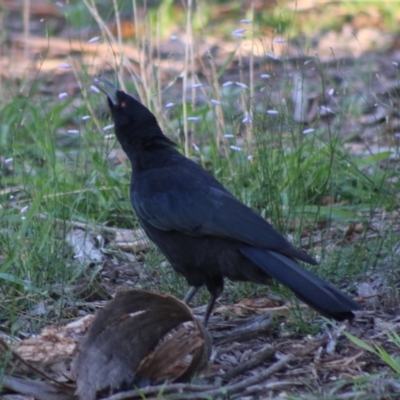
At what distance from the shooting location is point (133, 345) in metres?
3.80

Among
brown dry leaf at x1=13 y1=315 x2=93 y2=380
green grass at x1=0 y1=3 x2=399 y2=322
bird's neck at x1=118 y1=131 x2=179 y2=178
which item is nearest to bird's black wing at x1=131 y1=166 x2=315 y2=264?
bird's neck at x1=118 y1=131 x2=179 y2=178

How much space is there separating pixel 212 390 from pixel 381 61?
688 cm

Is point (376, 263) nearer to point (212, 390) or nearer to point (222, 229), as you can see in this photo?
point (222, 229)

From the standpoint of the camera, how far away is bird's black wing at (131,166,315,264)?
14.3 ft

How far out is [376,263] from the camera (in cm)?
505

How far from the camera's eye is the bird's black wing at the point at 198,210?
4344 mm

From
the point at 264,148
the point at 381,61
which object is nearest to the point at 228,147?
the point at 264,148

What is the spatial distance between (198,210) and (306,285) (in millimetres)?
830

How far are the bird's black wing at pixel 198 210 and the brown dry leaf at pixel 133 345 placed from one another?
0.70 metres

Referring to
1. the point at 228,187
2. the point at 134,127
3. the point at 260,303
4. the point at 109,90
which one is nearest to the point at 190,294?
the point at 260,303

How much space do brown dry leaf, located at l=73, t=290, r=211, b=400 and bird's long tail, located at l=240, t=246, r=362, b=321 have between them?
51 centimetres

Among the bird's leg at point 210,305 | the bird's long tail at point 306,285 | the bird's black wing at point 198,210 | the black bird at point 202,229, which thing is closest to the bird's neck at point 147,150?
the black bird at point 202,229

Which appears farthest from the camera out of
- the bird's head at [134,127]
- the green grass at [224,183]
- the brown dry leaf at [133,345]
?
the bird's head at [134,127]

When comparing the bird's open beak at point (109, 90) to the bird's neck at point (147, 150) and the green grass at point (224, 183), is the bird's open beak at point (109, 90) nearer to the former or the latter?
the bird's neck at point (147, 150)
